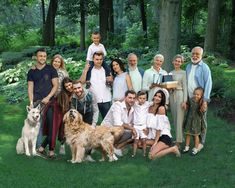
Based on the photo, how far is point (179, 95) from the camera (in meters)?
9.51

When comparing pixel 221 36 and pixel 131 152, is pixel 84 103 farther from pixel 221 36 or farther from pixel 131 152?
pixel 221 36

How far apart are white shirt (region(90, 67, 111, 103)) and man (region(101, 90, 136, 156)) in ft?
1.10

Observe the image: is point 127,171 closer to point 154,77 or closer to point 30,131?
point 30,131

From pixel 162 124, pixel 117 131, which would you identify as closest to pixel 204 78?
pixel 162 124

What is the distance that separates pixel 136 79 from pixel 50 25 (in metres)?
23.6

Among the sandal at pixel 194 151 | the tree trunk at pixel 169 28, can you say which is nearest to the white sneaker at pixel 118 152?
the sandal at pixel 194 151

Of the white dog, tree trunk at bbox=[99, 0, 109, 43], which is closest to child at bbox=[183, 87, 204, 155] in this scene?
the white dog

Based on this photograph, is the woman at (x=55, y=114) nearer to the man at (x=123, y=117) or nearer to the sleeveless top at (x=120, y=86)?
the man at (x=123, y=117)

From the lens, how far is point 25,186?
7.42 metres

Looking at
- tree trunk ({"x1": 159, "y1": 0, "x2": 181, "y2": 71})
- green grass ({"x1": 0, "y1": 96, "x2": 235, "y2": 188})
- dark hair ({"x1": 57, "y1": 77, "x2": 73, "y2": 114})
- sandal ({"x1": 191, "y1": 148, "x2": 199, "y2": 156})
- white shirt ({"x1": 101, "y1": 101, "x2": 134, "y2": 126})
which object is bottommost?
green grass ({"x1": 0, "y1": 96, "x2": 235, "y2": 188})

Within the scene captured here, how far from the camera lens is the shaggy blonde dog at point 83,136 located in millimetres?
8383

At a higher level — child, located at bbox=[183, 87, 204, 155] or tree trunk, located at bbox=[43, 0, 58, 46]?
tree trunk, located at bbox=[43, 0, 58, 46]

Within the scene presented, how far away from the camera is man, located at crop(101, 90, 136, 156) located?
8.88 meters

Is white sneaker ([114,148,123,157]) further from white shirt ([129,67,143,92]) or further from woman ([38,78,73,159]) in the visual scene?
white shirt ([129,67,143,92])
